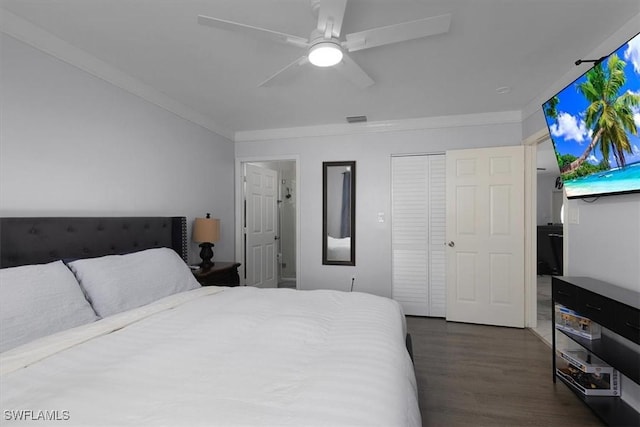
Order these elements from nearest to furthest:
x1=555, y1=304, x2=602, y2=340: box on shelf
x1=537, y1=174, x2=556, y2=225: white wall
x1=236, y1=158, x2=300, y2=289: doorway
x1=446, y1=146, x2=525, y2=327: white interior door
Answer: x1=555, y1=304, x2=602, y2=340: box on shelf → x1=446, y1=146, x2=525, y2=327: white interior door → x1=236, y1=158, x2=300, y2=289: doorway → x1=537, y1=174, x2=556, y2=225: white wall

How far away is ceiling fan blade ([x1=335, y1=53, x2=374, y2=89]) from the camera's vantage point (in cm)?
Answer: 185

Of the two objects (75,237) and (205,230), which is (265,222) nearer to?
(205,230)

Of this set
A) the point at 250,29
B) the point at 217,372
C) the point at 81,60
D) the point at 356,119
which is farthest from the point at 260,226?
the point at 217,372

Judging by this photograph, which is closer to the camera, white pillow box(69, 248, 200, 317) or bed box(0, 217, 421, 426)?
bed box(0, 217, 421, 426)

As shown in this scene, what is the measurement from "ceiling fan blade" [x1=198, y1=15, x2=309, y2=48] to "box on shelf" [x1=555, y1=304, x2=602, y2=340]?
2.44 meters

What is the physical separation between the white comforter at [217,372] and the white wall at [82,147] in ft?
3.45

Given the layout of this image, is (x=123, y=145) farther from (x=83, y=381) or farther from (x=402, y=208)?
(x=402, y=208)

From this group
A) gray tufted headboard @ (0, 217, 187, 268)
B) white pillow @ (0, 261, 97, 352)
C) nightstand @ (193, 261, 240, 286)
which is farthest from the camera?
nightstand @ (193, 261, 240, 286)

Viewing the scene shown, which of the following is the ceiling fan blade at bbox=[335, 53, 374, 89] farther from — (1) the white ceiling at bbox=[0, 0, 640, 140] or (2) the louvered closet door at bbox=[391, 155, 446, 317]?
(2) the louvered closet door at bbox=[391, 155, 446, 317]

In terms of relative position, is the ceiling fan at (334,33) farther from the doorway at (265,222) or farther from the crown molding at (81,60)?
the doorway at (265,222)

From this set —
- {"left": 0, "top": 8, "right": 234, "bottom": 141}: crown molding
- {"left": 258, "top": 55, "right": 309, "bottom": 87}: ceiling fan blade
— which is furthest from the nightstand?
{"left": 258, "top": 55, "right": 309, "bottom": 87}: ceiling fan blade

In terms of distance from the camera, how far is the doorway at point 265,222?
4332 millimetres

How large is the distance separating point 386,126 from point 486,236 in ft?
5.81

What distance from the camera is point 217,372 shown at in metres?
1.09
